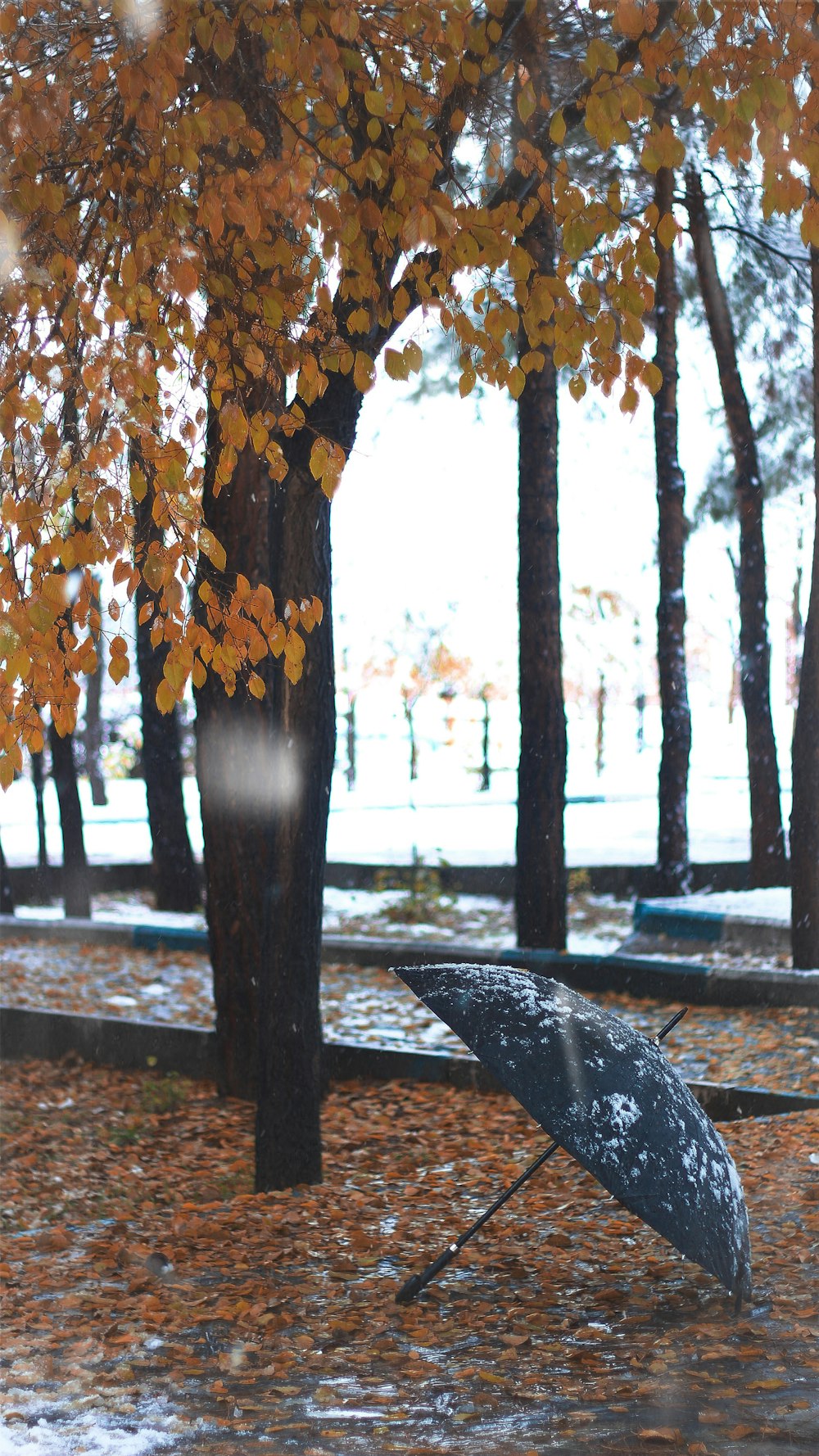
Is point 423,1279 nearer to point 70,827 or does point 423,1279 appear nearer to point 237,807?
point 237,807

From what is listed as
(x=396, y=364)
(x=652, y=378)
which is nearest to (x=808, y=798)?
(x=652, y=378)

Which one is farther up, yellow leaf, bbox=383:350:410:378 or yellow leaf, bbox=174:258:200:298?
yellow leaf, bbox=174:258:200:298

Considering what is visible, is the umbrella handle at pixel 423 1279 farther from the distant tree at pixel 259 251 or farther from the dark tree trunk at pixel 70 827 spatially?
the dark tree trunk at pixel 70 827

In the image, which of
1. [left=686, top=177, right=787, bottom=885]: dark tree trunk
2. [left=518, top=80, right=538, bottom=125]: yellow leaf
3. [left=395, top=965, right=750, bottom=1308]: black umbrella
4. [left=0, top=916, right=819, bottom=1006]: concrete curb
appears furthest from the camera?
[left=686, top=177, right=787, bottom=885]: dark tree trunk

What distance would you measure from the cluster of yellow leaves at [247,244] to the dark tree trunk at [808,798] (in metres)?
4.11

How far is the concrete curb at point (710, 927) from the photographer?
406 inches

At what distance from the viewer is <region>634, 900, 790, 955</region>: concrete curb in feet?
33.9

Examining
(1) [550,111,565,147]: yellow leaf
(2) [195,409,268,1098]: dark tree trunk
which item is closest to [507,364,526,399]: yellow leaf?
(1) [550,111,565,147]: yellow leaf

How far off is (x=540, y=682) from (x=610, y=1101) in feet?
22.8

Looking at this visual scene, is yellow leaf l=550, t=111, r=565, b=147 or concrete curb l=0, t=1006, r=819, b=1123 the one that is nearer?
yellow leaf l=550, t=111, r=565, b=147

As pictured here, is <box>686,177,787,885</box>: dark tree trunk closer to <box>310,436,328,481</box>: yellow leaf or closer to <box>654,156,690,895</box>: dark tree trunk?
<box>654,156,690,895</box>: dark tree trunk

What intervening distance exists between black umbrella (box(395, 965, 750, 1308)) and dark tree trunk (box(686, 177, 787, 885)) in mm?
9036

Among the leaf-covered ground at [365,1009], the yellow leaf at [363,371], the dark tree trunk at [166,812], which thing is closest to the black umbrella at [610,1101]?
the yellow leaf at [363,371]

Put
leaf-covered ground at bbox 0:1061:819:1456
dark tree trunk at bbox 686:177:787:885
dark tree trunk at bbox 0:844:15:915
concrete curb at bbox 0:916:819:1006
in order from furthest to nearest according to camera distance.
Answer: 1. dark tree trunk at bbox 0:844:15:915
2. dark tree trunk at bbox 686:177:787:885
3. concrete curb at bbox 0:916:819:1006
4. leaf-covered ground at bbox 0:1061:819:1456
